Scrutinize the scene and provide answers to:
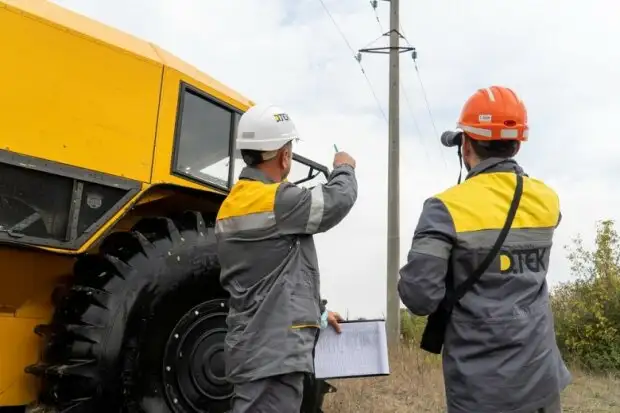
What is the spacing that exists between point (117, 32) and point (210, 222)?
1.40 m

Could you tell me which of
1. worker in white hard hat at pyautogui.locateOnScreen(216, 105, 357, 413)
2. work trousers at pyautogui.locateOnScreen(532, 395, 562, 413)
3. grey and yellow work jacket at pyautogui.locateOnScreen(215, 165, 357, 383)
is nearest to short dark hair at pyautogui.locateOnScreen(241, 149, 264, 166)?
worker in white hard hat at pyautogui.locateOnScreen(216, 105, 357, 413)

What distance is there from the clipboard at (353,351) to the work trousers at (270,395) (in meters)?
0.43

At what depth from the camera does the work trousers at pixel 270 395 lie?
9.21 ft

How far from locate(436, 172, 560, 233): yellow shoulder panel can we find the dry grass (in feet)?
12.6

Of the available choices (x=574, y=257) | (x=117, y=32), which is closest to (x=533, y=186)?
(x=117, y=32)

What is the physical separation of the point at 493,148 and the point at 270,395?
1.34 metres

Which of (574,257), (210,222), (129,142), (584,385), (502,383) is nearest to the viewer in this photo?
(502,383)

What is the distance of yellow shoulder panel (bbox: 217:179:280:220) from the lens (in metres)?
2.98

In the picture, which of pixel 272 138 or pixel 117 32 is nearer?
pixel 272 138

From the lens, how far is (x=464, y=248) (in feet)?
7.93

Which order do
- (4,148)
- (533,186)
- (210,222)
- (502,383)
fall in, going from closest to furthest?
(502,383) < (533,186) < (4,148) < (210,222)

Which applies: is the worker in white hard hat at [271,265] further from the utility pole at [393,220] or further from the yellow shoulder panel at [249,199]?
the utility pole at [393,220]

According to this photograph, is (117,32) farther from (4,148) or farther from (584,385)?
(584,385)

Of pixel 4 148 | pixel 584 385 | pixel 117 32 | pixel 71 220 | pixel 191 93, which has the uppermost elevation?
pixel 117 32
